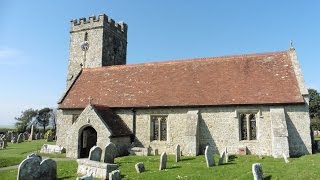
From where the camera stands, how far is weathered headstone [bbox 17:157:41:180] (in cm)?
1252

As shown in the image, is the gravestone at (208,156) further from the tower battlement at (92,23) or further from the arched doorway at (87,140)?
the tower battlement at (92,23)

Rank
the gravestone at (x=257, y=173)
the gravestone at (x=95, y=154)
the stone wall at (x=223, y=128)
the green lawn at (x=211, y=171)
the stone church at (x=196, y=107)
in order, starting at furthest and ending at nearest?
1. the stone church at (x=196, y=107)
2. the stone wall at (x=223, y=128)
3. the gravestone at (x=95, y=154)
4. the green lawn at (x=211, y=171)
5. the gravestone at (x=257, y=173)

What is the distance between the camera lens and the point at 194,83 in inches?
941

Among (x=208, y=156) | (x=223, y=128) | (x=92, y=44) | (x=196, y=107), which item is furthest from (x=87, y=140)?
(x=92, y=44)

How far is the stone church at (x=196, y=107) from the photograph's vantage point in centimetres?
1994

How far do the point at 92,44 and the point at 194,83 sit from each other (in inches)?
614

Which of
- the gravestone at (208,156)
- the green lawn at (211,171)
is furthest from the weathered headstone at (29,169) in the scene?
the gravestone at (208,156)

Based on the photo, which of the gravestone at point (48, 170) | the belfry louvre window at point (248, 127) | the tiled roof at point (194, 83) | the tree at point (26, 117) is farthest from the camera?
the tree at point (26, 117)

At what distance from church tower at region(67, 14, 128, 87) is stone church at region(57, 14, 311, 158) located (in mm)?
5963

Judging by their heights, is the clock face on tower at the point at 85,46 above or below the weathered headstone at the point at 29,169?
above

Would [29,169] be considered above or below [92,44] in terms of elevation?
below

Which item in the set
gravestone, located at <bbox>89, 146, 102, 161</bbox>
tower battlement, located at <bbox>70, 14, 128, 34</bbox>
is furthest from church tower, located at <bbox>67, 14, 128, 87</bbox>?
gravestone, located at <bbox>89, 146, 102, 161</bbox>

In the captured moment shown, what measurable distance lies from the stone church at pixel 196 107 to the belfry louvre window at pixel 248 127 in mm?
40

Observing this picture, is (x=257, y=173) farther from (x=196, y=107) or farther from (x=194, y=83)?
(x=194, y=83)
